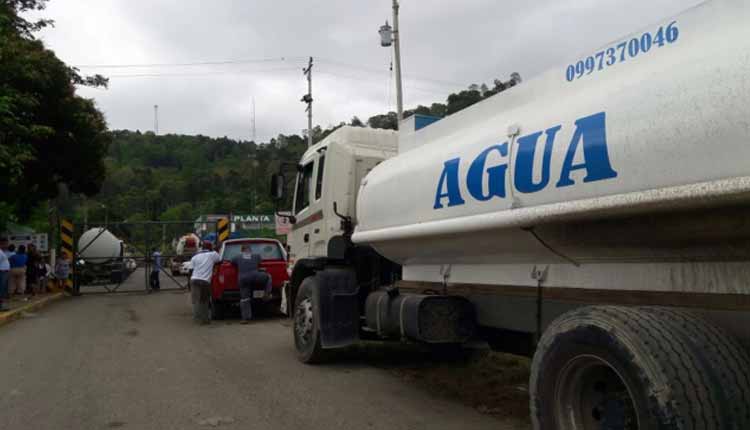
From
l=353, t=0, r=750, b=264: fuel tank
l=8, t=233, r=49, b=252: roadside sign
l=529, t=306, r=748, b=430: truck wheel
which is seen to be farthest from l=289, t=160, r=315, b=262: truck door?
l=8, t=233, r=49, b=252: roadside sign

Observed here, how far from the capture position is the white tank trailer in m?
23.4

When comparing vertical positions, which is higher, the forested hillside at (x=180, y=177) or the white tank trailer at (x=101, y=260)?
the forested hillside at (x=180, y=177)

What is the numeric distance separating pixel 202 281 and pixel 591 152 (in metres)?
10.0

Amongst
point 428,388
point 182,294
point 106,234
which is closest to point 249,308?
point 428,388

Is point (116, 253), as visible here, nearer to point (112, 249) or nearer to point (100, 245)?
point (112, 249)

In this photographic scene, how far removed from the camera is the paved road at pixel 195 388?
209 inches

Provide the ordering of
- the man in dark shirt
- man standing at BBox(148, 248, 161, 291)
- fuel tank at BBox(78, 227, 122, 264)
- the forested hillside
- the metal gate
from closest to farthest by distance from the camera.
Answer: the man in dark shirt < the metal gate < man standing at BBox(148, 248, 161, 291) < fuel tank at BBox(78, 227, 122, 264) < the forested hillside

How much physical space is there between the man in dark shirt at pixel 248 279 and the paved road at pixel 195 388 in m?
1.35

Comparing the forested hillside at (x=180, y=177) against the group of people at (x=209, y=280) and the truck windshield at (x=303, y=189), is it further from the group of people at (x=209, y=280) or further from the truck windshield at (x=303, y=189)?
the truck windshield at (x=303, y=189)

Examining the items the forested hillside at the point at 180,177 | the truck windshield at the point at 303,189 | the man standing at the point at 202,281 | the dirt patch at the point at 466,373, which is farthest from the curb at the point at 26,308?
the forested hillside at the point at 180,177

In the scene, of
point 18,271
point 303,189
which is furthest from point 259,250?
point 18,271

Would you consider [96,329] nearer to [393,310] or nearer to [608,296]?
[393,310]

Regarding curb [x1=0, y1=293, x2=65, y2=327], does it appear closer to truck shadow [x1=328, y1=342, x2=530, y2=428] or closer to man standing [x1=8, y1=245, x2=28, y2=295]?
man standing [x1=8, y1=245, x2=28, y2=295]

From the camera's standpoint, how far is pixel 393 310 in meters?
6.20
